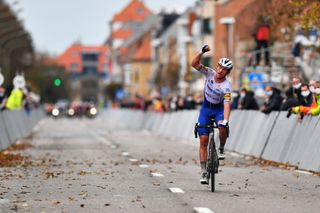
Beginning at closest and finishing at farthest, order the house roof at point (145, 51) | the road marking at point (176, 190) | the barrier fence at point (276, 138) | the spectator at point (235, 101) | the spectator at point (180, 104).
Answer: the road marking at point (176, 190), the barrier fence at point (276, 138), the spectator at point (235, 101), the spectator at point (180, 104), the house roof at point (145, 51)

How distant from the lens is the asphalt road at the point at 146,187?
14.0 m

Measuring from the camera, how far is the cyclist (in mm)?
16717

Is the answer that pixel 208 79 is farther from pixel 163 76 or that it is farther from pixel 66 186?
pixel 163 76

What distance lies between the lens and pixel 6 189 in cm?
1659

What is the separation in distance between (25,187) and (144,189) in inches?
68.8

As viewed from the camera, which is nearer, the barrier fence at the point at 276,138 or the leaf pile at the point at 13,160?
the barrier fence at the point at 276,138

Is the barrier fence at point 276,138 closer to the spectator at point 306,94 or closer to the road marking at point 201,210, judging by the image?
the spectator at point 306,94

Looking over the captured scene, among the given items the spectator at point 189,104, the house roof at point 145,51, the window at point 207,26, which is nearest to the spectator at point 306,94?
the spectator at point 189,104

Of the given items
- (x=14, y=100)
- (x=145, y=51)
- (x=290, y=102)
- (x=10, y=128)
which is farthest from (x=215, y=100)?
(x=145, y=51)

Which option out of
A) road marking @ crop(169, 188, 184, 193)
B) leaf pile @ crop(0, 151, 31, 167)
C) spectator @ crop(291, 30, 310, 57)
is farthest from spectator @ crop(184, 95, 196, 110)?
road marking @ crop(169, 188, 184, 193)

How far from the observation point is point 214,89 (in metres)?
16.9

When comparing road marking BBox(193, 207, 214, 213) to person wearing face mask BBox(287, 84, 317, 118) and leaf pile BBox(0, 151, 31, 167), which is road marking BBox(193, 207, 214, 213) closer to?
leaf pile BBox(0, 151, 31, 167)

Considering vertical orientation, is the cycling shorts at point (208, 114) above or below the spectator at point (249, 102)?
above

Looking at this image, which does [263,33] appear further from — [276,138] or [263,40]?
[276,138]
